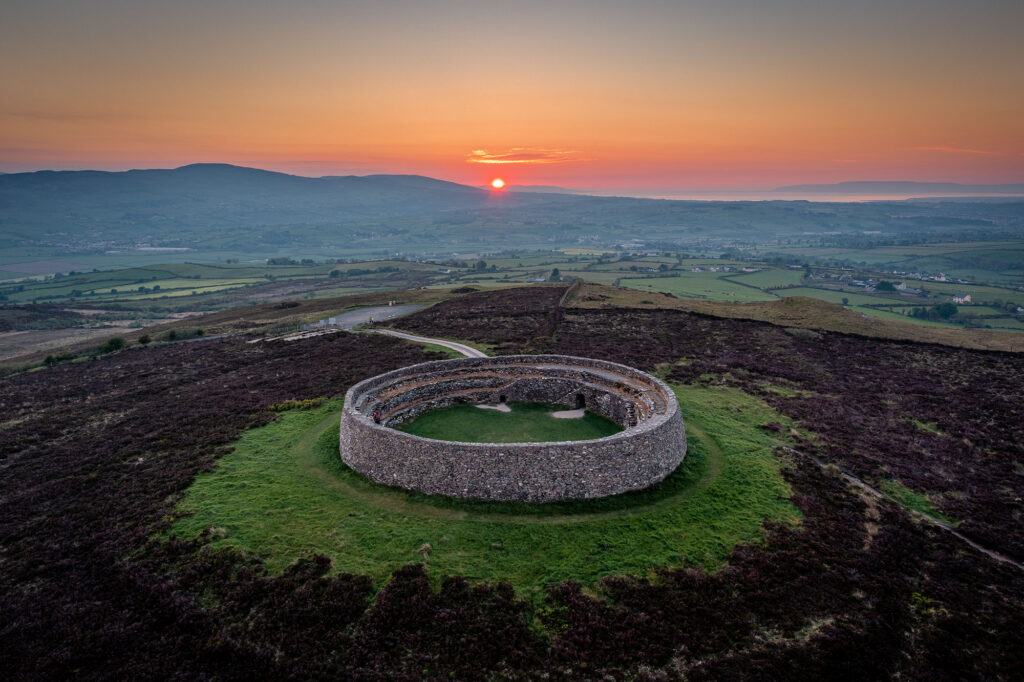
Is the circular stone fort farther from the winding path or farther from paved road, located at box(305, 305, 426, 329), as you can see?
paved road, located at box(305, 305, 426, 329)

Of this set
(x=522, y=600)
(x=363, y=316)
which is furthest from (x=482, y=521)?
(x=363, y=316)

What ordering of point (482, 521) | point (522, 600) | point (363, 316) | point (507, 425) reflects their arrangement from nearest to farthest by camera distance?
point (522, 600) < point (482, 521) < point (507, 425) < point (363, 316)

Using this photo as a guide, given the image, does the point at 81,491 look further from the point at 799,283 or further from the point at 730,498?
the point at 799,283

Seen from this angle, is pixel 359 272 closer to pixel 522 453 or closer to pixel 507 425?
pixel 507 425

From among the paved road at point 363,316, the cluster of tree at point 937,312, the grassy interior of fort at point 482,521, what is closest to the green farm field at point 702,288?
the cluster of tree at point 937,312

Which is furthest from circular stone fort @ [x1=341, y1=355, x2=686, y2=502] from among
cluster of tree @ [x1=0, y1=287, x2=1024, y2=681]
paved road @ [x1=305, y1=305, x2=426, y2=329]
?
paved road @ [x1=305, y1=305, x2=426, y2=329]

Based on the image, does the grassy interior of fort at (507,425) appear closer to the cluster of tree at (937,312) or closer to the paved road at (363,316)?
the paved road at (363,316)
